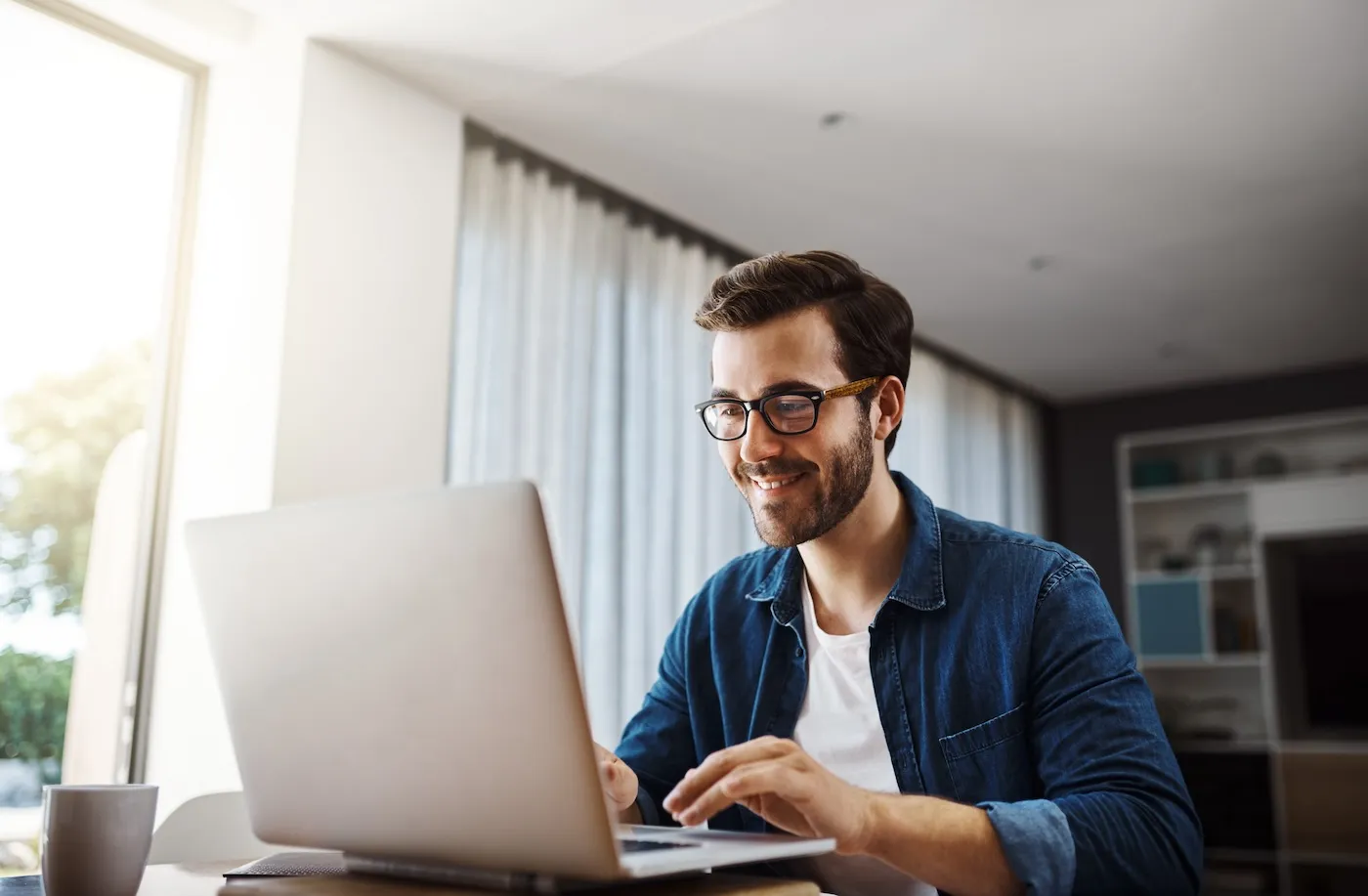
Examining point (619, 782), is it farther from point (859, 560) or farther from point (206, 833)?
point (206, 833)

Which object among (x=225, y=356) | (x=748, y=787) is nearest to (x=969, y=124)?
(x=225, y=356)

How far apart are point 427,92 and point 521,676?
255cm

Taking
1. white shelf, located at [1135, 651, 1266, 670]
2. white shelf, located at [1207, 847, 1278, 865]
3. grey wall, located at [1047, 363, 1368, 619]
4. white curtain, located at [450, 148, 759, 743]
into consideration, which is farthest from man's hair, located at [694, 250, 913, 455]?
grey wall, located at [1047, 363, 1368, 619]

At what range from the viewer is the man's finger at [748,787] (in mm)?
877

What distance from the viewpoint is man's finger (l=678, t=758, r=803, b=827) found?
0.88 meters

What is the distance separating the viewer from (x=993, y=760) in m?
1.31

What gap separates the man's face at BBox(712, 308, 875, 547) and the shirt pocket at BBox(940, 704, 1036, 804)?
1.02 feet

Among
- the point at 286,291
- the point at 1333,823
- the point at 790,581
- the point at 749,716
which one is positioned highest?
the point at 286,291

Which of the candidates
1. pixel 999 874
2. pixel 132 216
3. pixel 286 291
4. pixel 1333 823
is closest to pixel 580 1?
pixel 286 291

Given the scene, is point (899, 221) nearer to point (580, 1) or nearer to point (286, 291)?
point (580, 1)

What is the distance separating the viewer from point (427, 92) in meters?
3.03

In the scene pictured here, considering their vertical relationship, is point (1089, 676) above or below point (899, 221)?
below

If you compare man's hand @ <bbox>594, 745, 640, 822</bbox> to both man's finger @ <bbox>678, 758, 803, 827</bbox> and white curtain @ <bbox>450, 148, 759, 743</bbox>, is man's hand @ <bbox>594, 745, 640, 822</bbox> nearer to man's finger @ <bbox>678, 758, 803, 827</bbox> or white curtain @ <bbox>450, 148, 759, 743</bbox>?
man's finger @ <bbox>678, 758, 803, 827</bbox>

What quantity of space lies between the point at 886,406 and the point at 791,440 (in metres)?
0.21
